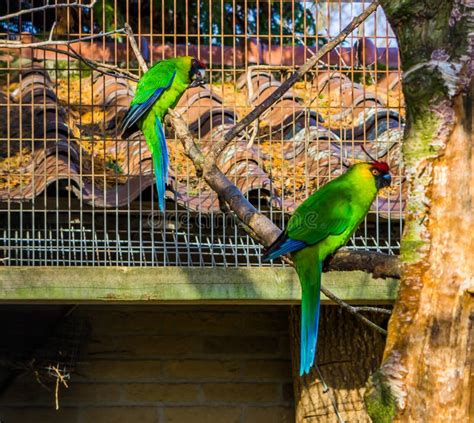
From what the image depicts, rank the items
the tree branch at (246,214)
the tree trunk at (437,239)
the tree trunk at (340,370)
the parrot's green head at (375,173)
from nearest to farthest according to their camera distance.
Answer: the tree trunk at (437,239), the tree branch at (246,214), the parrot's green head at (375,173), the tree trunk at (340,370)

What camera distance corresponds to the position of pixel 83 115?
234 inches

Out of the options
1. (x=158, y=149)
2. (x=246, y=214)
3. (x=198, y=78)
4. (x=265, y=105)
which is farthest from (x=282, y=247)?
(x=198, y=78)

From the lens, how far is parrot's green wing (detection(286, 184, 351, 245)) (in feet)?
12.6

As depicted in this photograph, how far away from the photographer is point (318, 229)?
394cm

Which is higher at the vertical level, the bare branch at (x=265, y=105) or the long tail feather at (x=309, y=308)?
the bare branch at (x=265, y=105)

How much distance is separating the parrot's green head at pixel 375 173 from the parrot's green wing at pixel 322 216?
0.14m

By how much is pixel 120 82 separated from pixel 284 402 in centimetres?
207

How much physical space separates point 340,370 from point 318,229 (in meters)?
1.88

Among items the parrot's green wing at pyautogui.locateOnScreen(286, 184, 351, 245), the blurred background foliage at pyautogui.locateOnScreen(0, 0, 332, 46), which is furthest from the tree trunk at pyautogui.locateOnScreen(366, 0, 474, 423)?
the blurred background foliage at pyautogui.locateOnScreen(0, 0, 332, 46)

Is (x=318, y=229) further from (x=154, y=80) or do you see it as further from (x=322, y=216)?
(x=154, y=80)

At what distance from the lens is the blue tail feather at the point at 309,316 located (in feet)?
11.8

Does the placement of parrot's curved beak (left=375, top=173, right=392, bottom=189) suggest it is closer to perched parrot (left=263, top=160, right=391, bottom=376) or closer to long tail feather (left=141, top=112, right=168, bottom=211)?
perched parrot (left=263, top=160, right=391, bottom=376)

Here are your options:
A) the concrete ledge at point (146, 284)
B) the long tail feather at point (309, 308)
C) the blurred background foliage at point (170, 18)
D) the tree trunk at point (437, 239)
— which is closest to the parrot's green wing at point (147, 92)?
the concrete ledge at point (146, 284)

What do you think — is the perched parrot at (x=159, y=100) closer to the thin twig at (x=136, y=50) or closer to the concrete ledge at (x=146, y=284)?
the concrete ledge at (x=146, y=284)
